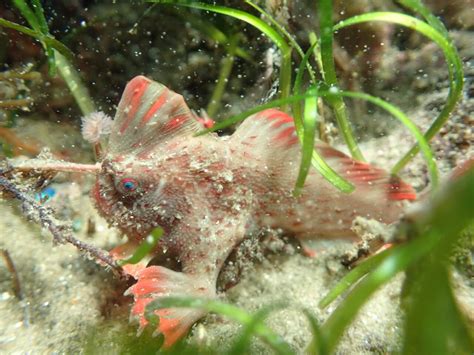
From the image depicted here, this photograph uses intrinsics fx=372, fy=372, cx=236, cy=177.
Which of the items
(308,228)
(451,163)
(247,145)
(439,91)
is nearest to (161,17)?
(247,145)

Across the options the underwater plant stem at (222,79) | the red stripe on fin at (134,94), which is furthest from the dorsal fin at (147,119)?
the underwater plant stem at (222,79)

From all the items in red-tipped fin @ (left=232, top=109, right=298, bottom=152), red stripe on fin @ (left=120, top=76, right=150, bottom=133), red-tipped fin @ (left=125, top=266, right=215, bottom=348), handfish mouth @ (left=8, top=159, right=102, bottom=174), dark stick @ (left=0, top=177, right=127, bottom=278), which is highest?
red stripe on fin @ (left=120, top=76, right=150, bottom=133)

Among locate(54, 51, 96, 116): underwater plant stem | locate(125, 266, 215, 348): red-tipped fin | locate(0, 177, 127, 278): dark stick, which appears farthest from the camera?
locate(54, 51, 96, 116): underwater plant stem

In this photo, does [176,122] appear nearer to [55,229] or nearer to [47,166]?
[47,166]

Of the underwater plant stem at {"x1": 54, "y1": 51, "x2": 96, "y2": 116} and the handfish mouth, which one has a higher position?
the underwater plant stem at {"x1": 54, "y1": 51, "x2": 96, "y2": 116}

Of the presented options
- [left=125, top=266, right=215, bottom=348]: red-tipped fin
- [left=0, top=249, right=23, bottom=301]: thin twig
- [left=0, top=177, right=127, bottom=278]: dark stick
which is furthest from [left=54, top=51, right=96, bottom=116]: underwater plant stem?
[left=125, top=266, right=215, bottom=348]: red-tipped fin

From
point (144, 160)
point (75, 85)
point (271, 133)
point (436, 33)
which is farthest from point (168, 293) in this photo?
point (436, 33)

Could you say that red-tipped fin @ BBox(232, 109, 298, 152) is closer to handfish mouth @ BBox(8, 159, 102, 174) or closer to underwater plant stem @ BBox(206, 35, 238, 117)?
underwater plant stem @ BBox(206, 35, 238, 117)
